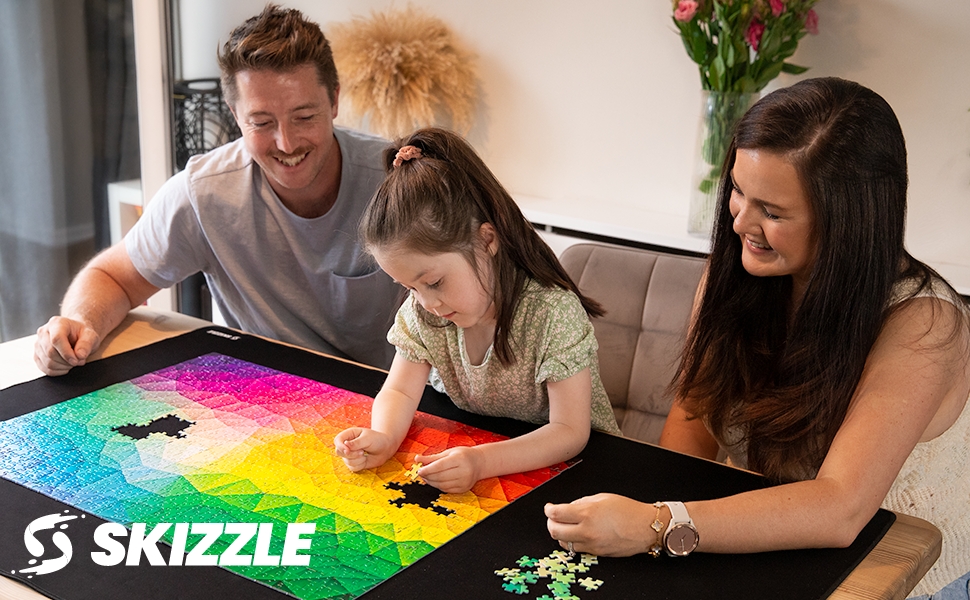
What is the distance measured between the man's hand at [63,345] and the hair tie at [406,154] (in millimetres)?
712

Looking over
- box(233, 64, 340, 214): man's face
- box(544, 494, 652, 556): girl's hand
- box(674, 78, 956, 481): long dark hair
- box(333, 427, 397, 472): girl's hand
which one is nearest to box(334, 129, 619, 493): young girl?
box(333, 427, 397, 472): girl's hand

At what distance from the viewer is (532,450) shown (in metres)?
1.35

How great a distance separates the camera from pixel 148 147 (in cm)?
349

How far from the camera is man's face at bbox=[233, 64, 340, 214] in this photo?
1947 mm

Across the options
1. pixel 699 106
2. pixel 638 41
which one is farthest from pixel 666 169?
pixel 638 41

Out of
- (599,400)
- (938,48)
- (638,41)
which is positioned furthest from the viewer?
(638,41)

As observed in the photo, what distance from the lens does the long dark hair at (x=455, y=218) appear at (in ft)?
4.62

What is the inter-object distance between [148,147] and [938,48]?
2.72 m

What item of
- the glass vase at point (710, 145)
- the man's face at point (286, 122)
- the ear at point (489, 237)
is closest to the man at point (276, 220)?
the man's face at point (286, 122)

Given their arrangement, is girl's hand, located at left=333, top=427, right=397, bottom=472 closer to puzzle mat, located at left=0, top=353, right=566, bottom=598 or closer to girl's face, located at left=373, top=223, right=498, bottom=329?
puzzle mat, located at left=0, top=353, right=566, bottom=598

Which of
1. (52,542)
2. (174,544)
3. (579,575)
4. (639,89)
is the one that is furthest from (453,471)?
(639,89)

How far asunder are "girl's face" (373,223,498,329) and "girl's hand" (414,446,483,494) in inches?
9.7

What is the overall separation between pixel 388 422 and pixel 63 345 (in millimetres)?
667

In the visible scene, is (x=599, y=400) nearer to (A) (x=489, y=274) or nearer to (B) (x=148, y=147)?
(A) (x=489, y=274)
